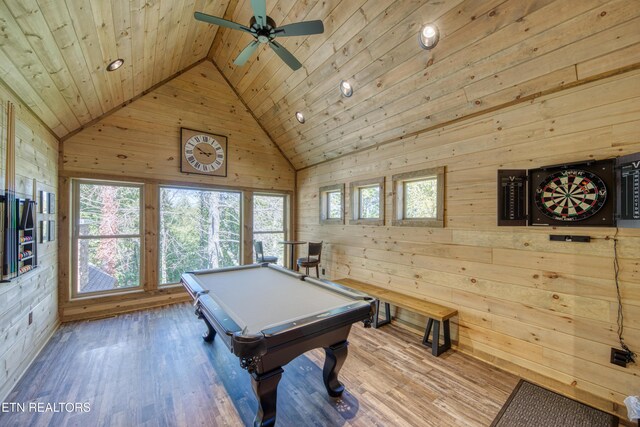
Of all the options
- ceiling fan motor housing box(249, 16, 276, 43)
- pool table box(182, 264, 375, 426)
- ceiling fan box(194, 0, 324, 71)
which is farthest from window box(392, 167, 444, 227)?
ceiling fan motor housing box(249, 16, 276, 43)

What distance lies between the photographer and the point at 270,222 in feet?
19.0

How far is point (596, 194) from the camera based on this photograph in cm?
216

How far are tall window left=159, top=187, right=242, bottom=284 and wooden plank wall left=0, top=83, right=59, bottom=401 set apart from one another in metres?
1.38

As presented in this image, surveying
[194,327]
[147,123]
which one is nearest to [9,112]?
[147,123]

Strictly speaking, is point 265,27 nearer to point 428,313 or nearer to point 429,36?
point 429,36

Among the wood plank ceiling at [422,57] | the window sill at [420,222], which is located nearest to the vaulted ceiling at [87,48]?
the wood plank ceiling at [422,57]

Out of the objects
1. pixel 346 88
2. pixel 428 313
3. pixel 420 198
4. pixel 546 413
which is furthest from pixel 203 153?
pixel 546 413

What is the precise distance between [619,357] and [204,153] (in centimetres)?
572

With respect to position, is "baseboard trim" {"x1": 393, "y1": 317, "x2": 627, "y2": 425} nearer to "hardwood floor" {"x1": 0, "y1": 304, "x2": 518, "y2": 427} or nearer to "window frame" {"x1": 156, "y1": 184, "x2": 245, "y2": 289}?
"hardwood floor" {"x1": 0, "y1": 304, "x2": 518, "y2": 427}

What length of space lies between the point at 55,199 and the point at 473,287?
5450mm

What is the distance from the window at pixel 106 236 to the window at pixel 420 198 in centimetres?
419

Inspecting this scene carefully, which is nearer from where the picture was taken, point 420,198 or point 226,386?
point 226,386

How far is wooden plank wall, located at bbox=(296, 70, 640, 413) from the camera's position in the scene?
82.0 inches

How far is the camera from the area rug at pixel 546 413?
195 centimetres
